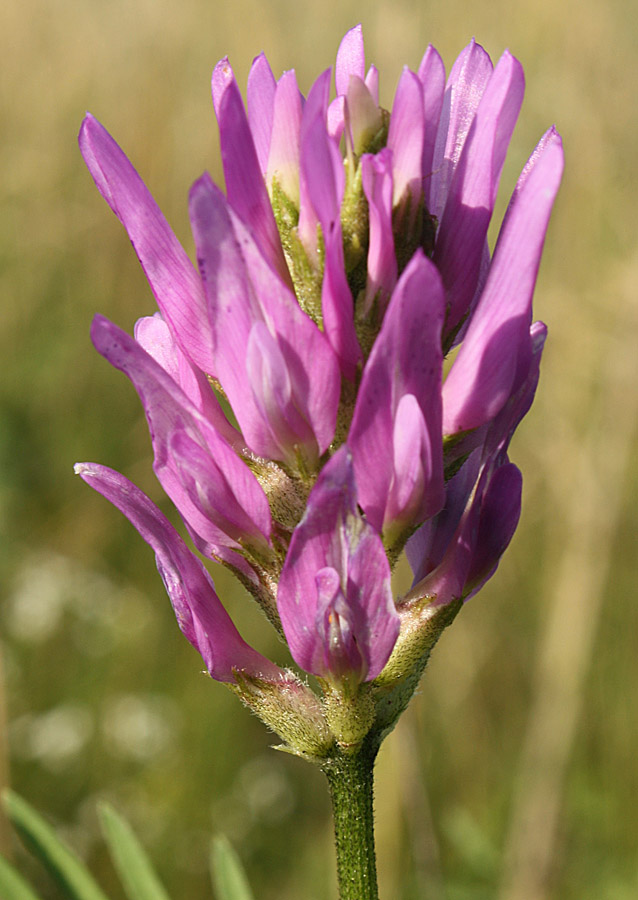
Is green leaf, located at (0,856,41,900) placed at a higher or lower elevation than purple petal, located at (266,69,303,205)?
lower

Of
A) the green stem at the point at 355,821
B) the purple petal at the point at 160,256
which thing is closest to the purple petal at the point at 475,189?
the purple petal at the point at 160,256

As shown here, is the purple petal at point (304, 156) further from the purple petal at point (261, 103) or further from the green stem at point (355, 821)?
the green stem at point (355, 821)

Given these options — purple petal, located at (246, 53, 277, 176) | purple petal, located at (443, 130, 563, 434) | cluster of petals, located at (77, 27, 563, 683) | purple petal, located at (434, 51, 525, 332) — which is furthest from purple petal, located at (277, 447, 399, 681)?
purple petal, located at (246, 53, 277, 176)

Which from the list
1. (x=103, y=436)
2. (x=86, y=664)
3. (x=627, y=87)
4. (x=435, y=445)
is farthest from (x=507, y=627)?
(x=435, y=445)

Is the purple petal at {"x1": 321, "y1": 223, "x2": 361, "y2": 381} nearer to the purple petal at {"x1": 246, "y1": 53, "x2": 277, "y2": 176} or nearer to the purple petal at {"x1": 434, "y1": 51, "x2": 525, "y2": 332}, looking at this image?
the purple petal at {"x1": 434, "y1": 51, "x2": 525, "y2": 332}

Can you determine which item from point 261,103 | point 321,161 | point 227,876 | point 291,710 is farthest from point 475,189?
point 227,876
